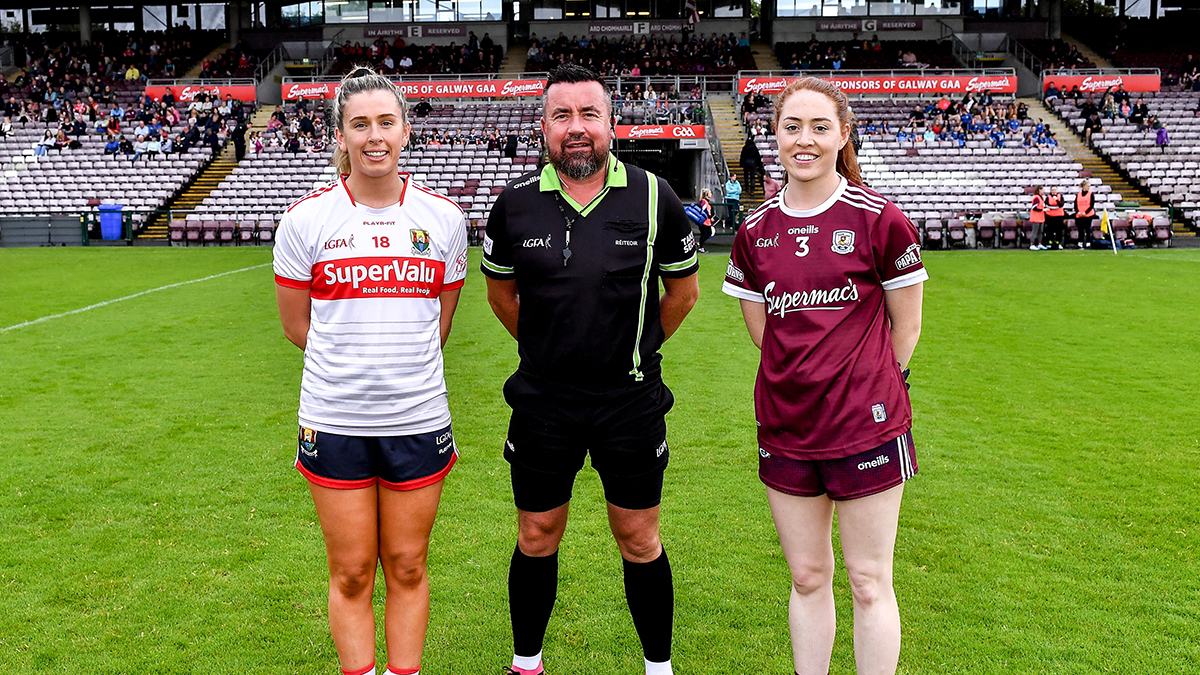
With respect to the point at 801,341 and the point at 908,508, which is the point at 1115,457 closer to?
the point at 908,508

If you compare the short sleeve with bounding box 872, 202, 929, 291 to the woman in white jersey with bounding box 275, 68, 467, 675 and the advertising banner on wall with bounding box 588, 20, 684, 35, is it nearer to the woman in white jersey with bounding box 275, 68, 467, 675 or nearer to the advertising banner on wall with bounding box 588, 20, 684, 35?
the woman in white jersey with bounding box 275, 68, 467, 675

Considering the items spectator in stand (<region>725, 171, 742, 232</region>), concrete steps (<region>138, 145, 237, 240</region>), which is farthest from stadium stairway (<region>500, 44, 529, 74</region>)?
spectator in stand (<region>725, 171, 742, 232</region>)

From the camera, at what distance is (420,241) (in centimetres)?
297

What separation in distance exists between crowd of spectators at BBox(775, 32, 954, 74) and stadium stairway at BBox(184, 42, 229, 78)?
86.7 ft

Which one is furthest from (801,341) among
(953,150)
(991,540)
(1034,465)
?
(953,150)

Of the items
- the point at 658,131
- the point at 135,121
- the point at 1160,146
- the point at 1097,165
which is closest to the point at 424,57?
the point at 135,121

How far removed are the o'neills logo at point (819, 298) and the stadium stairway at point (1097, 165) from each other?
986 inches

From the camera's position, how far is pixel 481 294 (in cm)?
1512

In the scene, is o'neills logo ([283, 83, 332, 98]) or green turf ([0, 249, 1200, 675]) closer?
green turf ([0, 249, 1200, 675])

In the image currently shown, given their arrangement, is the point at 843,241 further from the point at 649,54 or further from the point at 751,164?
the point at 649,54

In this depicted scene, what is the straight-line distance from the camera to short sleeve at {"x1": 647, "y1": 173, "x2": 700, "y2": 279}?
313 centimetres

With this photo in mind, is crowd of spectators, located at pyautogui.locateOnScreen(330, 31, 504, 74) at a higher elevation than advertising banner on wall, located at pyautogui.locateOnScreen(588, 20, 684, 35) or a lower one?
lower

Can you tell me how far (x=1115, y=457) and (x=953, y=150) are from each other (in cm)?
2556

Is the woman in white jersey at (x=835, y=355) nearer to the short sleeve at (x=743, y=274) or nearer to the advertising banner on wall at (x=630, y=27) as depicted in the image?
the short sleeve at (x=743, y=274)
